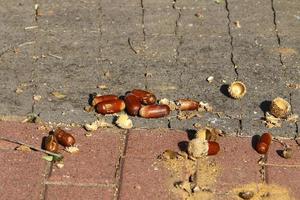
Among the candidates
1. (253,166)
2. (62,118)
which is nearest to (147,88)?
(62,118)

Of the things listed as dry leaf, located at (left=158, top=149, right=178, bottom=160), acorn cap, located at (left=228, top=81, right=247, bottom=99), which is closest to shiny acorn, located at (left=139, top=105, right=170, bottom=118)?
dry leaf, located at (left=158, top=149, right=178, bottom=160)

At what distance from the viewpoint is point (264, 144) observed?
4.25 m

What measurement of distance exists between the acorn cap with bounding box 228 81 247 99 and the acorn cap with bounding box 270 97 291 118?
0.74 feet

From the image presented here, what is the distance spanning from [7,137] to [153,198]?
96cm

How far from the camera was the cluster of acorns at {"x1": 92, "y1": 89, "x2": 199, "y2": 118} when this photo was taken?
175 inches

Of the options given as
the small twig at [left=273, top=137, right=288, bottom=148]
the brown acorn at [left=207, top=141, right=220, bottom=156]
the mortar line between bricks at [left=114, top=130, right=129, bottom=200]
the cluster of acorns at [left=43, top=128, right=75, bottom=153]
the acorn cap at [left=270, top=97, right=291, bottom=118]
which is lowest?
the mortar line between bricks at [left=114, top=130, right=129, bottom=200]

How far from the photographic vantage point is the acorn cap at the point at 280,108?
448 centimetres

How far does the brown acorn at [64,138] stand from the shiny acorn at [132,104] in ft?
1.36

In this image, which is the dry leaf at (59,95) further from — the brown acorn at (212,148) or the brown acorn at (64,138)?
the brown acorn at (212,148)

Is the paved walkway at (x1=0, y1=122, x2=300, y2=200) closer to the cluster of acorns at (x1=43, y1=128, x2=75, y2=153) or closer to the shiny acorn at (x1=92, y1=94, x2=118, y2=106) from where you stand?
the cluster of acorns at (x1=43, y1=128, x2=75, y2=153)

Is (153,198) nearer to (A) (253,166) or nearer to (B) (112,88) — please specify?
(A) (253,166)

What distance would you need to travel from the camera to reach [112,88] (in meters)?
4.72

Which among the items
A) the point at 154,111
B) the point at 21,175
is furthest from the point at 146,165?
the point at 21,175

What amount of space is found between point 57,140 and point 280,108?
1.35 meters
